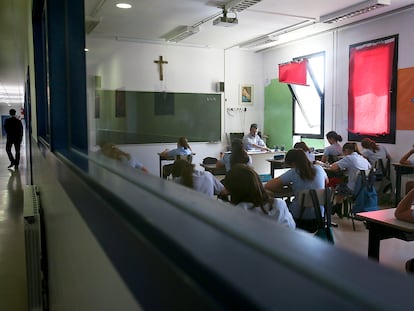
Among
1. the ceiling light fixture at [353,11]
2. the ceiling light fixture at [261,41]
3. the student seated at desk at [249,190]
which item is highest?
the ceiling light fixture at [353,11]

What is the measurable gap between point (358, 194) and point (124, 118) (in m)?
2.70

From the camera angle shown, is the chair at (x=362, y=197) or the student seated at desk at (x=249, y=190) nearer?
the student seated at desk at (x=249, y=190)

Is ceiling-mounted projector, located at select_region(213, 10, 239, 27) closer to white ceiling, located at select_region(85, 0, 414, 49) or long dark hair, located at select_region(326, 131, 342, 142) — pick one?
white ceiling, located at select_region(85, 0, 414, 49)

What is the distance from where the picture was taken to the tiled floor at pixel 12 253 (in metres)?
2.77

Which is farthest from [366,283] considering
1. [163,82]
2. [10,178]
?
[10,178]

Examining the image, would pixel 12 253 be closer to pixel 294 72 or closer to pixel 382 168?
pixel 382 168

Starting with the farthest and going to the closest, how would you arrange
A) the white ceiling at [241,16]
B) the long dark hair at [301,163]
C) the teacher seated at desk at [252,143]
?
the white ceiling at [241,16]
the long dark hair at [301,163]
the teacher seated at desk at [252,143]

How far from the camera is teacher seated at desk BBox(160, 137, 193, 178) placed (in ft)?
2.72

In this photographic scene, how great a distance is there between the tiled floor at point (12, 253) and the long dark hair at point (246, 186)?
2.27 metres

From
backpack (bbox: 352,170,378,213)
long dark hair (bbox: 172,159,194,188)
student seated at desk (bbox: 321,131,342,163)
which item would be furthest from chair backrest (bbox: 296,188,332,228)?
student seated at desk (bbox: 321,131,342,163)

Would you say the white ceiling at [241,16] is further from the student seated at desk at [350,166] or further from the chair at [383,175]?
the chair at [383,175]

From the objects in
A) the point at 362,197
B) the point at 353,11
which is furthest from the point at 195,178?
the point at 353,11

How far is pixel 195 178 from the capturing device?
0.73 metres

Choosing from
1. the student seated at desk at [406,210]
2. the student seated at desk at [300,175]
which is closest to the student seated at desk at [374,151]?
the student seated at desk at [406,210]
